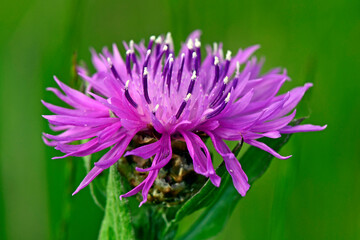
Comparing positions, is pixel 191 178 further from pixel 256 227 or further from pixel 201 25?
pixel 201 25

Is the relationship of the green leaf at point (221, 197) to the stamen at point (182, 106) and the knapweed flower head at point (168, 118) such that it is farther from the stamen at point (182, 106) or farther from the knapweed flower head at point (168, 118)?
the stamen at point (182, 106)

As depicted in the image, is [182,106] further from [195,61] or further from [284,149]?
[284,149]

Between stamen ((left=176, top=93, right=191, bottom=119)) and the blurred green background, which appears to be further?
the blurred green background

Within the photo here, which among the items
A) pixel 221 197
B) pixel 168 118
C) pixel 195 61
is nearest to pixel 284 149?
pixel 221 197

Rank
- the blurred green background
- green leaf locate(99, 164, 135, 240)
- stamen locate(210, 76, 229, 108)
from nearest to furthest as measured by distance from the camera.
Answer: green leaf locate(99, 164, 135, 240), stamen locate(210, 76, 229, 108), the blurred green background

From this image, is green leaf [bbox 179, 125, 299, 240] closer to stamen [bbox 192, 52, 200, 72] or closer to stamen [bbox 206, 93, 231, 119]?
stamen [bbox 206, 93, 231, 119]

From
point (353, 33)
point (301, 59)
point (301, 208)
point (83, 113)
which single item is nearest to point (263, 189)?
point (301, 208)

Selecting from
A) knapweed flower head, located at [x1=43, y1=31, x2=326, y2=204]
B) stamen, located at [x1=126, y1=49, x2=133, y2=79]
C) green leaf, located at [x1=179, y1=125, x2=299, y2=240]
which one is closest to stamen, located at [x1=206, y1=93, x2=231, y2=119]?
knapweed flower head, located at [x1=43, y1=31, x2=326, y2=204]

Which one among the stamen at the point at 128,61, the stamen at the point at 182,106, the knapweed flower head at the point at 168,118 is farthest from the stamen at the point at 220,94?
the stamen at the point at 128,61
